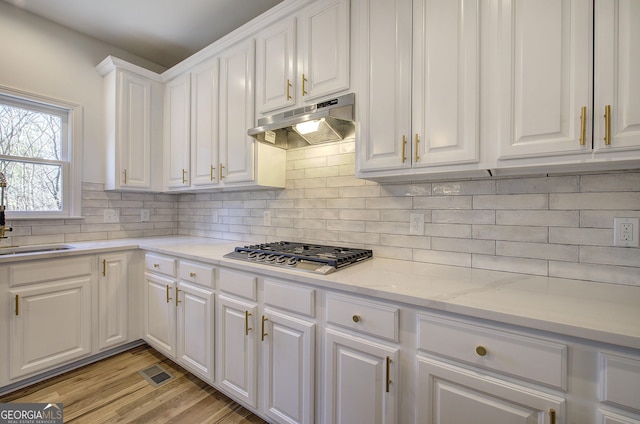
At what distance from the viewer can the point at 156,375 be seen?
6.71 ft

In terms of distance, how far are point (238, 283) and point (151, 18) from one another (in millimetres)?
2371

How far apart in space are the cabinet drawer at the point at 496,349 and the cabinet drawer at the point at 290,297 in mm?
517

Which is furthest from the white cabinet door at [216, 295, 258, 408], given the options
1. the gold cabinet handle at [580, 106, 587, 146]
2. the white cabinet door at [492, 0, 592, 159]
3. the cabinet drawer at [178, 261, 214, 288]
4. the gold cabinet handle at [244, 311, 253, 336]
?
the gold cabinet handle at [580, 106, 587, 146]

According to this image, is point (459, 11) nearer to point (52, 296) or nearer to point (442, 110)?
point (442, 110)

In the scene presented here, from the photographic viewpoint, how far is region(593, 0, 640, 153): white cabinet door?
0.93 meters

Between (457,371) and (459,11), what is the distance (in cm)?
149

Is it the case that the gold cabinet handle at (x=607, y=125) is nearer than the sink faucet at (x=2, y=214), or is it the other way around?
the gold cabinet handle at (x=607, y=125)

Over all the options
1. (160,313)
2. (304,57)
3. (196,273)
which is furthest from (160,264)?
(304,57)

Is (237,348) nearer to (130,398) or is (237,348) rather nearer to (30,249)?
(130,398)

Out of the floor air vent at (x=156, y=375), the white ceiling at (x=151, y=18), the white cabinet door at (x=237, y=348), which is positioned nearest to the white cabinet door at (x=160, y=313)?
the floor air vent at (x=156, y=375)

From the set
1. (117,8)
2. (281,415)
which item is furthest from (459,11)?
(117,8)

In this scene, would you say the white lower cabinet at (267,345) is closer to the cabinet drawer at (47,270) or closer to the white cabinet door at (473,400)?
the white cabinet door at (473,400)

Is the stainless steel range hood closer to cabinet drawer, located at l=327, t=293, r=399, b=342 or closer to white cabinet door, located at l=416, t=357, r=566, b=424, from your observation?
cabinet drawer, located at l=327, t=293, r=399, b=342

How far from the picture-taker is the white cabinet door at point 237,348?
1.56 meters
